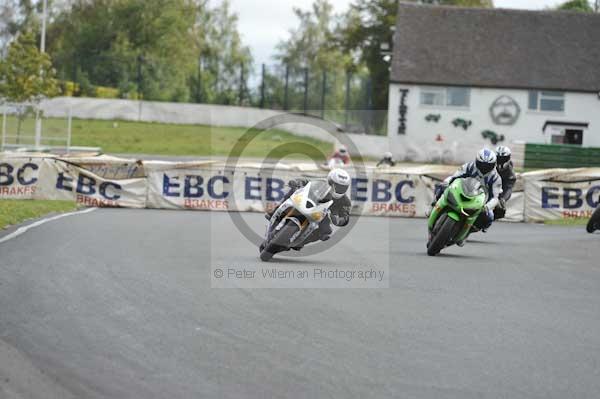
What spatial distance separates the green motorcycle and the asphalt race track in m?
0.40

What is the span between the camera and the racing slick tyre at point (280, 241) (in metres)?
12.3

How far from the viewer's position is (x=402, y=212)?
24422 millimetres

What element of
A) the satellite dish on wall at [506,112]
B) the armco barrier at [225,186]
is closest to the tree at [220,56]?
the satellite dish on wall at [506,112]

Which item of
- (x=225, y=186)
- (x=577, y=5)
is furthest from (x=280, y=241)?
(x=577, y=5)

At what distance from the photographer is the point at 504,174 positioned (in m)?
18.5

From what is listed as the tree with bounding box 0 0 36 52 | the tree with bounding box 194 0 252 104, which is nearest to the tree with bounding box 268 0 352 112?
the tree with bounding box 194 0 252 104

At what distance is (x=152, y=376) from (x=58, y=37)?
79.9 metres

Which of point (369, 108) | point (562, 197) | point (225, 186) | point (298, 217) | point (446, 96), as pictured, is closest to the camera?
point (298, 217)

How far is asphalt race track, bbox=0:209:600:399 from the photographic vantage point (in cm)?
638

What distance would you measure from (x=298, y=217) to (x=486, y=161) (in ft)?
13.0

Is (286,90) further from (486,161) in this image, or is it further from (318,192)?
(318,192)

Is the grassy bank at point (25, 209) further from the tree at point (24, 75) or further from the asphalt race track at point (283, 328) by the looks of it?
the tree at point (24, 75)

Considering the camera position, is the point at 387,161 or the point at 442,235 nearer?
the point at 442,235

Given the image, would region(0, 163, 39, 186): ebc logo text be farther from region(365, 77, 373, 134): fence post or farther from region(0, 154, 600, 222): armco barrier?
region(365, 77, 373, 134): fence post
